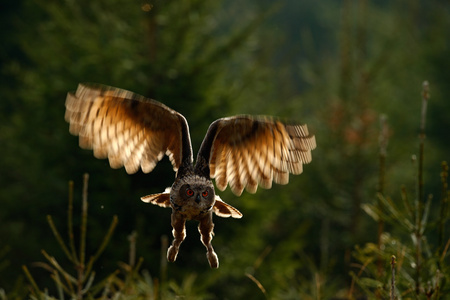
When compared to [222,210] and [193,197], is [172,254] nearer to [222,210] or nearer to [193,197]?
[193,197]

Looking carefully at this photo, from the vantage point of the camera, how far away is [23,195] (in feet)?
25.5

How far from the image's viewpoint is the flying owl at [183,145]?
1.79 m

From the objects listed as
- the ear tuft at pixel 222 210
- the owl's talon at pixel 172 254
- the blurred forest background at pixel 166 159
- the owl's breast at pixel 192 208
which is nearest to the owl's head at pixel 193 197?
the owl's breast at pixel 192 208

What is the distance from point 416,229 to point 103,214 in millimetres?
4317

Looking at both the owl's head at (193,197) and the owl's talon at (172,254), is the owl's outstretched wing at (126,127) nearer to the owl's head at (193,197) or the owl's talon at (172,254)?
the owl's head at (193,197)

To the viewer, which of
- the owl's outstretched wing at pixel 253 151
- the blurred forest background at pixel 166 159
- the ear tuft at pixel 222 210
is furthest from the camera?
the blurred forest background at pixel 166 159

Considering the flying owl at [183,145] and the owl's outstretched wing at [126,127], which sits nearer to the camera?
the flying owl at [183,145]

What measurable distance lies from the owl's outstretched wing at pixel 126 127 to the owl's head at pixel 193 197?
193mm

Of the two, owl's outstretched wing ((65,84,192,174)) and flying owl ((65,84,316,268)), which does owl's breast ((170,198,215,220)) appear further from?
owl's outstretched wing ((65,84,192,174))

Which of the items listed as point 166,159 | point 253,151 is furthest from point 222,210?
point 166,159

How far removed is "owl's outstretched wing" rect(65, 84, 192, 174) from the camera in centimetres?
189

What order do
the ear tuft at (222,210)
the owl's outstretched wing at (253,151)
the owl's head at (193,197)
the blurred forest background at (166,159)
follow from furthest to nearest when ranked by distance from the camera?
the blurred forest background at (166,159), the ear tuft at (222,210), the owl's outstretched wing at (253,151), the owl's head at (193,197)

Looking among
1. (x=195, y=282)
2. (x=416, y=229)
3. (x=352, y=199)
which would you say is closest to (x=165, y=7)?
(x=195, y=282)

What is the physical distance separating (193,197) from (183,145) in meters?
0.29
